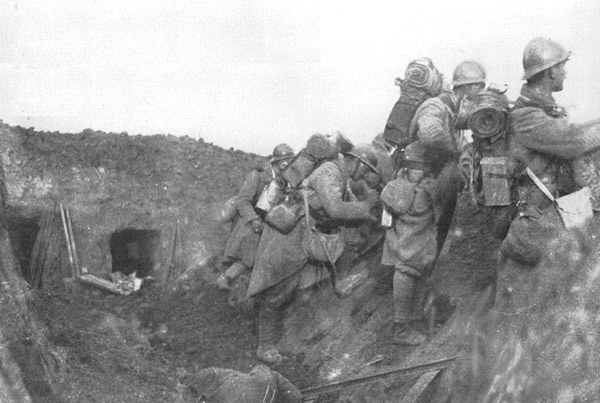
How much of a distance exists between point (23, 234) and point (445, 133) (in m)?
6.15

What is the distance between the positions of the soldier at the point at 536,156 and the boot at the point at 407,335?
1092 millimetres

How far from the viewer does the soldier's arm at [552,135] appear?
30.9 ft

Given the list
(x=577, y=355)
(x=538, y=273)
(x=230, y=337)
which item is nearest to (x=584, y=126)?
(x=538, y=273)

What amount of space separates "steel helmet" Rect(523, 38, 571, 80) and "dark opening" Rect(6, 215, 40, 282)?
23.3ft

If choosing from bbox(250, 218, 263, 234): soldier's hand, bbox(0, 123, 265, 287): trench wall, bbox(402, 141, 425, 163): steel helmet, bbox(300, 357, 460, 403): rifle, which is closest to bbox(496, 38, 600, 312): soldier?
bbox(300, 357, 460, 403): rifle

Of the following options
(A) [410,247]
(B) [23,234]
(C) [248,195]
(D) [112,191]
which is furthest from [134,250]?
(A) [410,247]

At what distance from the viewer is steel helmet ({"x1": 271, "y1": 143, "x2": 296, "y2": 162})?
12.8 m

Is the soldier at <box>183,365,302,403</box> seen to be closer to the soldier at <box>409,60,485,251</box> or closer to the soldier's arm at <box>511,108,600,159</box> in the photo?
the soldier at <box>409,60,485,251</box>

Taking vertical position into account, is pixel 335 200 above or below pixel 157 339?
above

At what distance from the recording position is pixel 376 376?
399 inches

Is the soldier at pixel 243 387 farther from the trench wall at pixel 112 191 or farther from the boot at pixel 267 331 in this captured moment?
the trench wall at pixel 112 191

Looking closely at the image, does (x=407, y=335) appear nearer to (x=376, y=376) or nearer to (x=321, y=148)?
(x=376, y=376)

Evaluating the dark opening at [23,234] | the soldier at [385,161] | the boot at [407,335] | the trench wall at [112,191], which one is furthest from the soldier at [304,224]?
the dark opening at [23,234]

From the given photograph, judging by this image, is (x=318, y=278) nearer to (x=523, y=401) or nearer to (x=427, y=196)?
(x=427, y=196)
